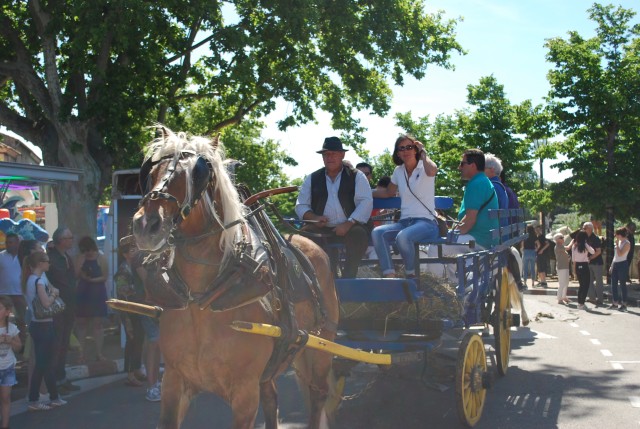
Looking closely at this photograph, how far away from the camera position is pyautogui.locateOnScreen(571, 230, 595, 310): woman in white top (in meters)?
17.5

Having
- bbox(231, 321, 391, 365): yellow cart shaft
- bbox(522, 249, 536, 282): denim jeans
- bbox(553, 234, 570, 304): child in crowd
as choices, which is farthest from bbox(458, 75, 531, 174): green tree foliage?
bbox(231, 321, 391, 365): yellow cart shaft

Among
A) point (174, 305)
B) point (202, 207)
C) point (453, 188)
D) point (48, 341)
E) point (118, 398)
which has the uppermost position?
point (453, 188)

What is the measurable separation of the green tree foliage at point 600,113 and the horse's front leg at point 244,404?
18.6 meters

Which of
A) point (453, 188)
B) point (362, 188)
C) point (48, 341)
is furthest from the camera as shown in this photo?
point (453, 188)

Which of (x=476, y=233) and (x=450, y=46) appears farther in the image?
(x=450, y=46)

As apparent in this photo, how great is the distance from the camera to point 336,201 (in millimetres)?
6922

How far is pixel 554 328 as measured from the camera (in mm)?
13805

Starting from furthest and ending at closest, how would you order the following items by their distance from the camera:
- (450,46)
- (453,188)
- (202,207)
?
1. (453,188)
2. (450,46)
3. (202,207)

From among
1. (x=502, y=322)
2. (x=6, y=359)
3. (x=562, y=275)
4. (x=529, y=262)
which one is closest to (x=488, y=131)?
(x=529, y=262)

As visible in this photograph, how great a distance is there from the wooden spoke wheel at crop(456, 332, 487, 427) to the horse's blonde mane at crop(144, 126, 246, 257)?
9.19 feet

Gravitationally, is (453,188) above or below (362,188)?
above

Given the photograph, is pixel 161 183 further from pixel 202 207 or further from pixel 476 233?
pixel 476 233

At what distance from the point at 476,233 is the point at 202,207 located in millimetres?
4355

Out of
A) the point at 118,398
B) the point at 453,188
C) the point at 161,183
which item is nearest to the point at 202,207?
the point at 161,183
